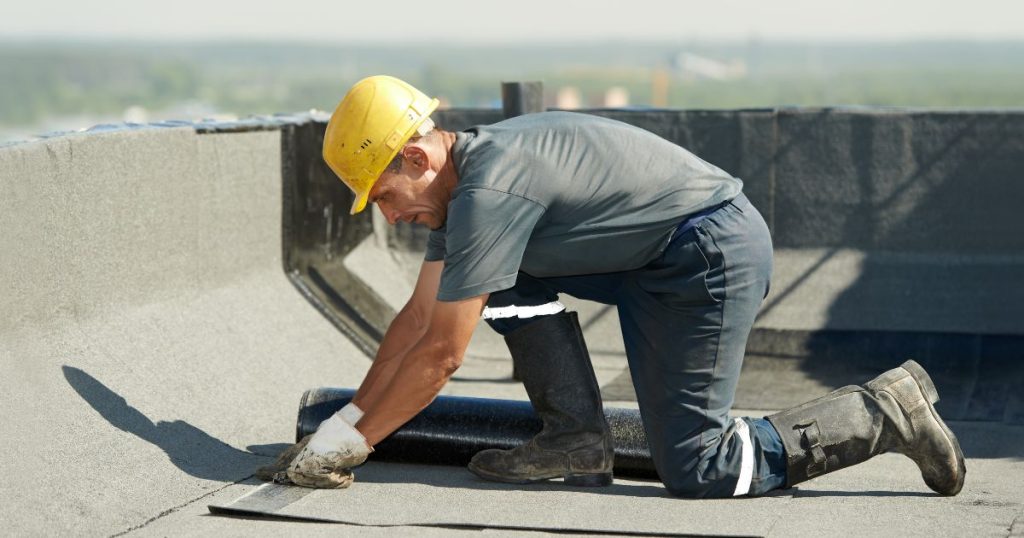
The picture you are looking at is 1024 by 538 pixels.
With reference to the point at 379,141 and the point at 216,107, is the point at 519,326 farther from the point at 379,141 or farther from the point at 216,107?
the point at 216,107

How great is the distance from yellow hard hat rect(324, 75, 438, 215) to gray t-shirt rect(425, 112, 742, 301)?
7.1 inches

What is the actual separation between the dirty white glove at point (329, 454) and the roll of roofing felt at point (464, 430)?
Result: 40cm

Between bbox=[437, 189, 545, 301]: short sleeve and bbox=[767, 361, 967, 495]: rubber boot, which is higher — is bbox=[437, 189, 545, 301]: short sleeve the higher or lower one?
the higher one

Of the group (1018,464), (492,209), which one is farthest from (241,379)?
(1018,464)

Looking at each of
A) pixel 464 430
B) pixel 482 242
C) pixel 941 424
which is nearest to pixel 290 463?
pixel 464 430

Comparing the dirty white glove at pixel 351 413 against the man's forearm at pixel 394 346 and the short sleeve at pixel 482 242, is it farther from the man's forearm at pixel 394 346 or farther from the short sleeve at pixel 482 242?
the short sleeve at pixel 482 242

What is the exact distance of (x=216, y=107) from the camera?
496 feet

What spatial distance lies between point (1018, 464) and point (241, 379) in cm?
313

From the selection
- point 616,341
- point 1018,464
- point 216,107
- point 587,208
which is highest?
point 587,208

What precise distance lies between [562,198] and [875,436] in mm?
1296

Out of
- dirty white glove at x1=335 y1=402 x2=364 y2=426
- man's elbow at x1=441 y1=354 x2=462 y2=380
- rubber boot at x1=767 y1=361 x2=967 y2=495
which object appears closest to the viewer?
man's elbow at x1=441 y1=354 x2=462 y2=380

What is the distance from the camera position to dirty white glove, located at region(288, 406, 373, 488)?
4.36 meters

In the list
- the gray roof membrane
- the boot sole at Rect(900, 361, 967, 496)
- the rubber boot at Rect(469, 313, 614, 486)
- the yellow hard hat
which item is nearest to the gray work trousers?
the gray roof membrane

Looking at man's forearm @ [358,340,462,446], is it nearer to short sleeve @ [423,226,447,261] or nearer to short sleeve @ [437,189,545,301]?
short sleeve @ [437,189,545,301]
